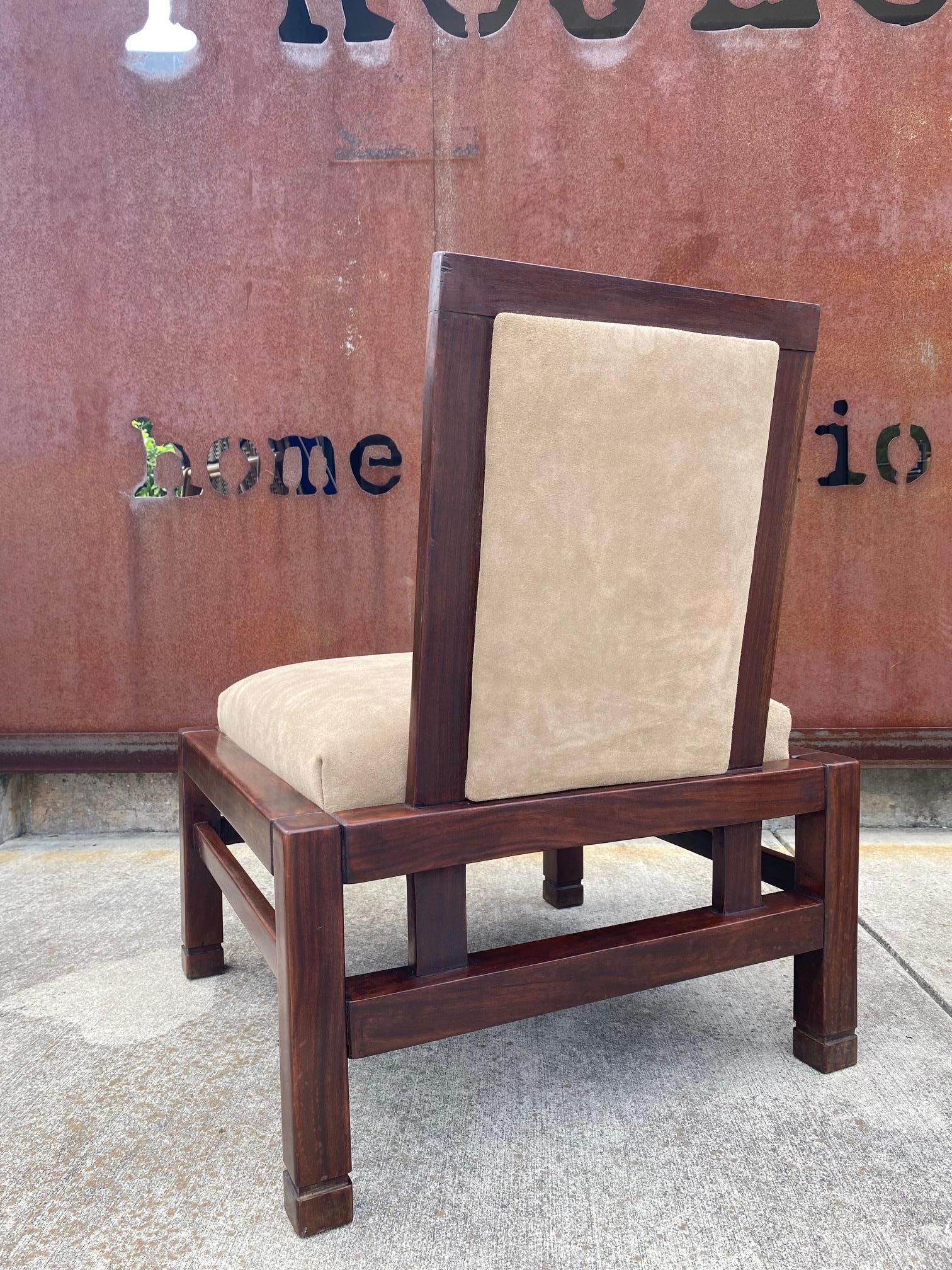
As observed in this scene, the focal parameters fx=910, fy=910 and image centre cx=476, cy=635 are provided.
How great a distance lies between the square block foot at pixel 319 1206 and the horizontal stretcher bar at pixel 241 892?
213 millimetres

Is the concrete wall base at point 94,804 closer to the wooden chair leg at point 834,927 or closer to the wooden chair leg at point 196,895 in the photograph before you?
the wooden chair leg at point 196,895

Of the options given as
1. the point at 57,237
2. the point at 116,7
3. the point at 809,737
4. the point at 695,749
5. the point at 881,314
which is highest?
the point at 116,7

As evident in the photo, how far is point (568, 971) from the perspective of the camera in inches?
41.1

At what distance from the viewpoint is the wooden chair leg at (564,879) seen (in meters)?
1.86

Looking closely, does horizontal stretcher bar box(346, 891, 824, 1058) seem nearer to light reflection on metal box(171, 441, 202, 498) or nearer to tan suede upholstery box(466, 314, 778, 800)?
tan suede upholstery box(466, 314, 778, 800)

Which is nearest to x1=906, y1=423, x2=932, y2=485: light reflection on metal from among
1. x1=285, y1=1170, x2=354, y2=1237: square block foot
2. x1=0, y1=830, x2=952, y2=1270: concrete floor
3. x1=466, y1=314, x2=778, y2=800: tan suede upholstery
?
x1=0, y1=830, x2=952, y2=1270: concrete floor

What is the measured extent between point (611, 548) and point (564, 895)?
1.06m

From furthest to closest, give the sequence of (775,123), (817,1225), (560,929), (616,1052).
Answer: (775,123) → (560,929) → (616,1052) → (817,1225)

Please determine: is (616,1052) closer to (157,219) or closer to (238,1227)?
(238,1227)

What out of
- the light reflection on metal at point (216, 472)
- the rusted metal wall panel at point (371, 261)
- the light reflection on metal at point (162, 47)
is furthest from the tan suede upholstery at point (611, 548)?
the light reflection on metal at point (162, 47)

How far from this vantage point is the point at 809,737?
247 cm

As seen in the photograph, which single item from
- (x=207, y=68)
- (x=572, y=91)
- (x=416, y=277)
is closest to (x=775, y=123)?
(x=572, y=91)

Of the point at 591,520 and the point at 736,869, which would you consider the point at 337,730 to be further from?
the point at 736,869

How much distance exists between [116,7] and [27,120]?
38cm
